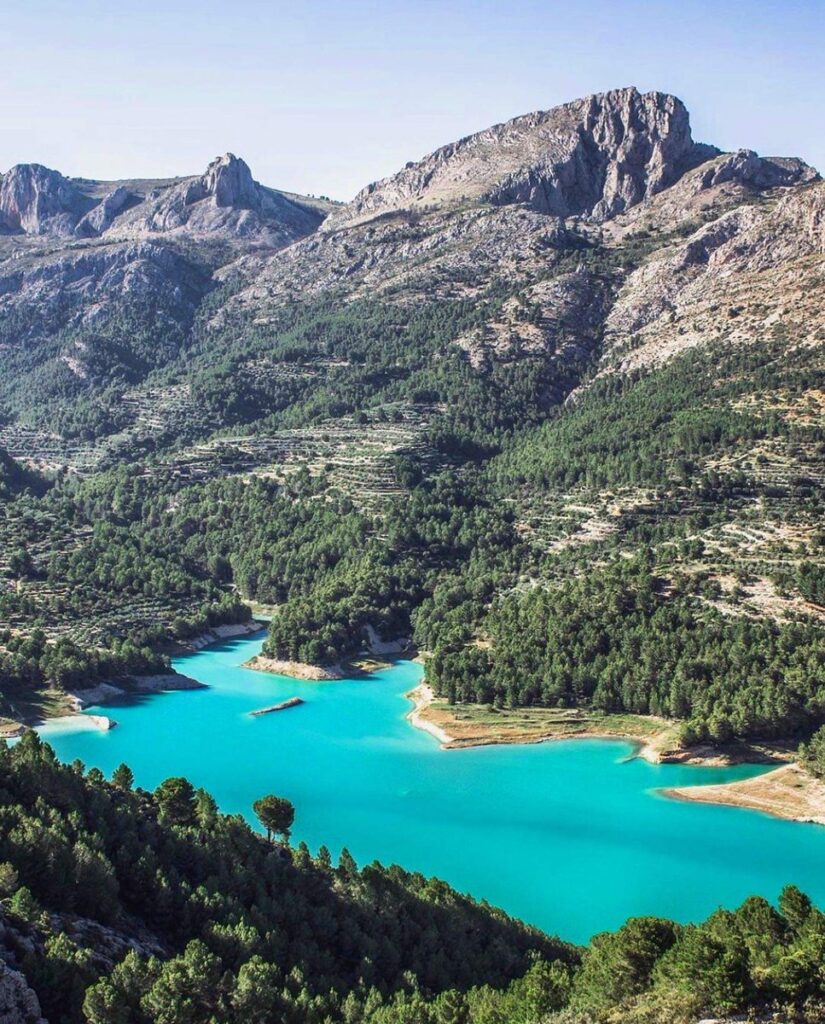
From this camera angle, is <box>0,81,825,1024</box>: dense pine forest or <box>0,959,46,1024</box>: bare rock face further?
<box>0,81,825,1024</box>: dense pine forest

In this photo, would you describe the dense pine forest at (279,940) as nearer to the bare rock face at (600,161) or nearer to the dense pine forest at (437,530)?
the dense pine forest at (437,530)

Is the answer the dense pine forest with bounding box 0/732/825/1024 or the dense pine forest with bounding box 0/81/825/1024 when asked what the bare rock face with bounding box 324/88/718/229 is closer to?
the dense pine forest with bounding box 0/81/825/1024

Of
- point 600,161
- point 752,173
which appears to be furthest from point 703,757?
point 600,161

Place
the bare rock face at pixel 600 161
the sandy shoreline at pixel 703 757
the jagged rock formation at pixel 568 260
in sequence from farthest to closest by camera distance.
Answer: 1. the bare rock face at pixel 600 161
2. the jagged rock formation at pixel 568 260
3. the sandy shoreline at pixel 703 757

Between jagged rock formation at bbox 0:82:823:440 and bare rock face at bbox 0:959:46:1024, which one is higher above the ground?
jagged rock formation at bbox 0:82:823:440

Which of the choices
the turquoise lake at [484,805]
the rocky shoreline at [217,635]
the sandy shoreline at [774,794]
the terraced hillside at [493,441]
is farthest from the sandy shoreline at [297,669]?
the sandy shoreline at [774,794]

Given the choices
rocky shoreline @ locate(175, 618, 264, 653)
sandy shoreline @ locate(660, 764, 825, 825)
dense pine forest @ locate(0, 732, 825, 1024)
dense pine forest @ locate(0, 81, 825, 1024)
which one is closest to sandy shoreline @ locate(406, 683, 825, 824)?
sandy shoreline @ locate(660, 764, 825, 825)
